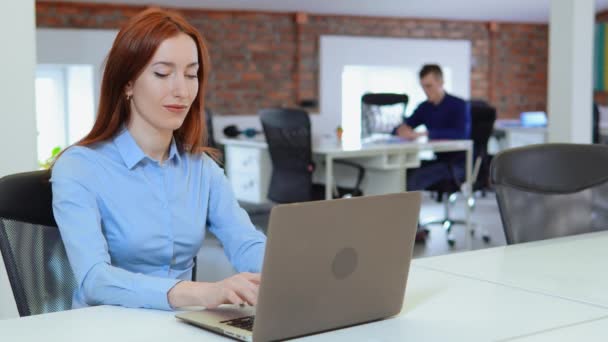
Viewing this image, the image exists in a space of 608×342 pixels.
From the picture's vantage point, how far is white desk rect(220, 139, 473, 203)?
5.61m

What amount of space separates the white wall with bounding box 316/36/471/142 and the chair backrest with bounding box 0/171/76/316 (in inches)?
294

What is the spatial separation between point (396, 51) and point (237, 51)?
6.61 ft

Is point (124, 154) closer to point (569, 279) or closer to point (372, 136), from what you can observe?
point (569, 279)

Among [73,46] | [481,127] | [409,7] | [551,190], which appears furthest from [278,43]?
[551,190]

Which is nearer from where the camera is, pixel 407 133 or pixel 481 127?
pixel 407 133

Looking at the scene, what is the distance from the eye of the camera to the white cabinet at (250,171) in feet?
20.1

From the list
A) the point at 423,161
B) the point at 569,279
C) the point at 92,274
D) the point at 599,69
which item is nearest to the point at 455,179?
the point at 423,161

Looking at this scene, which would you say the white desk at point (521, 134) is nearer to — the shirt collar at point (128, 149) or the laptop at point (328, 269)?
the shirt collar at point (128, 149)

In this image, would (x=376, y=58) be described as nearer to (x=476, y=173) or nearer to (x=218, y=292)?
(x=476, y=173)

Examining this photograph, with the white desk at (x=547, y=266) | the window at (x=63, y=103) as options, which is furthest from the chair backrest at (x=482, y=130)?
the white desk at (x=547, y=266)

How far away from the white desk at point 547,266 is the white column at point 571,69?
2480 millimetres

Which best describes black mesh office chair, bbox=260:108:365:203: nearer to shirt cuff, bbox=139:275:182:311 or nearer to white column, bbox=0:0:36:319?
white column, bbox=0:0:36:319

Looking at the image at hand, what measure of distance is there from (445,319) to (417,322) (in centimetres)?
5

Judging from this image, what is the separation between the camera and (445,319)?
151 cm
